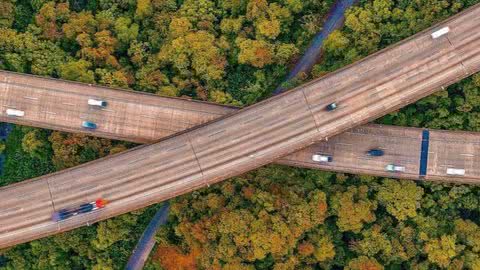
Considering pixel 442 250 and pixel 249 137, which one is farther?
pixel 249 137

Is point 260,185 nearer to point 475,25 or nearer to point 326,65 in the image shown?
point 326,65

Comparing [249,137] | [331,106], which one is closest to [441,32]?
[331,106]

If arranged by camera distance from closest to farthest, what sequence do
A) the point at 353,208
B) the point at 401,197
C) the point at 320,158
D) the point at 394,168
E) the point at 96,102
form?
1. the point at 353,208
2. the point at 401,197
3. the point at 96,102
4. the point at 394,168
5. the point at 320,158

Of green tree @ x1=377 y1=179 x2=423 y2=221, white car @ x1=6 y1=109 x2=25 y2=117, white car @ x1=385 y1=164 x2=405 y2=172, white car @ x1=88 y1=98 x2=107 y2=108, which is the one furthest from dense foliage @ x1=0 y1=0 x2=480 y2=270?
white car @ x1=6 y1=109 x2=25 y2=117

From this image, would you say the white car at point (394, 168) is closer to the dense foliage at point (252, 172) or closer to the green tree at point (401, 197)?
the green tree at point (401, 197)

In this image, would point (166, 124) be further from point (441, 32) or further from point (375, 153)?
point (441, 32)
